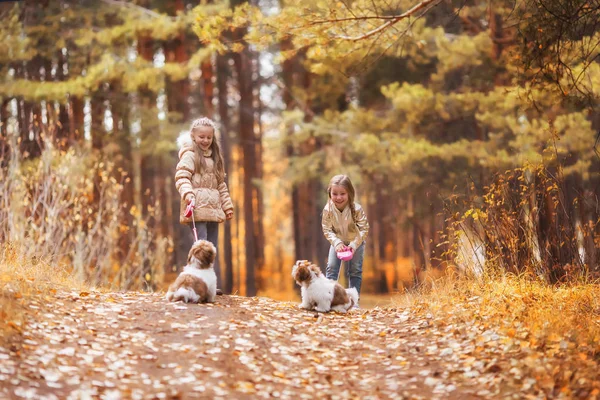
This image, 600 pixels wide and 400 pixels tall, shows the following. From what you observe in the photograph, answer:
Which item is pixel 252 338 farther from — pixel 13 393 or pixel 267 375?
pixel 13 393

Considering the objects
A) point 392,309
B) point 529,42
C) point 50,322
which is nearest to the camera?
point 50,322

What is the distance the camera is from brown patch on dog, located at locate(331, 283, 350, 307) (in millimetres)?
7793

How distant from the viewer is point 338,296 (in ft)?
25.7

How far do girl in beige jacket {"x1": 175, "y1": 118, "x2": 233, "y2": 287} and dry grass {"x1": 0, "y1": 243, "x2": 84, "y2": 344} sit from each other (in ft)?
5.50

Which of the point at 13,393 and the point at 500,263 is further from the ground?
the point at 500,263

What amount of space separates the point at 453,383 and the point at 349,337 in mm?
1509

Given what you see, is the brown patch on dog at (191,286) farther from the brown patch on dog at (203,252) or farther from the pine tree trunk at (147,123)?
the pine tree trunk at (147,123)

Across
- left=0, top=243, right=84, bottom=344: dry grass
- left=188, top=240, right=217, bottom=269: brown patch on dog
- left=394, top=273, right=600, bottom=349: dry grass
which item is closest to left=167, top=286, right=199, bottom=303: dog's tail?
left=188, top=240, right=217, bottom=269: brown patch on dog

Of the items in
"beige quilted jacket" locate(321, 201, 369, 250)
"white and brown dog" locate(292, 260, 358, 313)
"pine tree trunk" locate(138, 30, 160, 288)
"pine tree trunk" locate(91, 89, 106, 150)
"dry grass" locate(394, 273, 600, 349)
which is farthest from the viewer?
"pine tree trunk" locate(138, 30, 160, 288)

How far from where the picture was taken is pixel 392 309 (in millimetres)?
8320

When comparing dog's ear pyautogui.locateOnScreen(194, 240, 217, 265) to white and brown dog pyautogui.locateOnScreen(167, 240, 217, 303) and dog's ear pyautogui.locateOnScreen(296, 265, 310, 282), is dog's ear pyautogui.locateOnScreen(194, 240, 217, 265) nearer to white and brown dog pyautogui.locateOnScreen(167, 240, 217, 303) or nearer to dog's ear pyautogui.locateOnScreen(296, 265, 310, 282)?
white and brown dog pyautogui.locateOnScreen(167, 240, 217, 303)

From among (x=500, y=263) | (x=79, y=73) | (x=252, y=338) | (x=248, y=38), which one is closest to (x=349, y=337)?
(x=252, y=338)

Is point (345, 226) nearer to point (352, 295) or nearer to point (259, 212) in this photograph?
point (352, 295)

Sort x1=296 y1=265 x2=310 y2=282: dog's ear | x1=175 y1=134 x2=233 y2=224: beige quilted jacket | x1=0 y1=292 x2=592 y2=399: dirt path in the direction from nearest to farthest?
x1=0 y1=292 x2=592 y2=399: dirt path, x1=296 y1=265 x2=310 y2=282: dog's ear, x1=175 y1=134 x2=233 y2=224: beige quilted jacket
